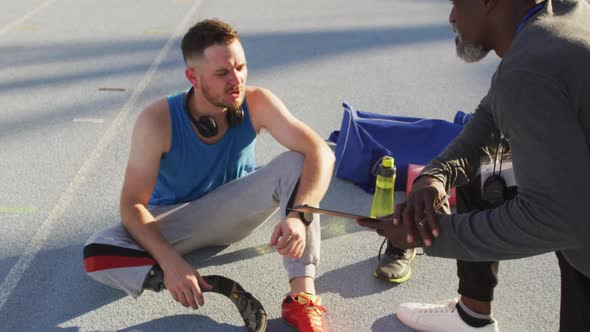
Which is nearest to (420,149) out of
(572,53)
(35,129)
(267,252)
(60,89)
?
(267,252)

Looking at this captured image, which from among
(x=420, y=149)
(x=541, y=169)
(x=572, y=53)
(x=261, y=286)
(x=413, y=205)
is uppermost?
(x=572, y=53)

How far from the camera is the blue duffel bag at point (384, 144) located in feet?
11.3

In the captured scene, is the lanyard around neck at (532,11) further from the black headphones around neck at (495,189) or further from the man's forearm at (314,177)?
the man's forearm at (314,177)

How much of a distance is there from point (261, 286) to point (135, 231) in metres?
0.60

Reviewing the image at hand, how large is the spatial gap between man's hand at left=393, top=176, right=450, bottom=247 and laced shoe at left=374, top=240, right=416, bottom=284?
794 mm

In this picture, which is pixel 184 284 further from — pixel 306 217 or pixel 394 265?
pixel 394 265

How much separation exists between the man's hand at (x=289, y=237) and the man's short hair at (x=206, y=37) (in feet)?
2.64

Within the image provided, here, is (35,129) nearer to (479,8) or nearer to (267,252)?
(267,252)

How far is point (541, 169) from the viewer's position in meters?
1.49

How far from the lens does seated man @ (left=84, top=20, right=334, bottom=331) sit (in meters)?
2.43

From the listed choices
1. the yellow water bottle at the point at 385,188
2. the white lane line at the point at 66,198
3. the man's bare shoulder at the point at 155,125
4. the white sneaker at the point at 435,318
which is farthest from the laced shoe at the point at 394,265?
the white lane line at the point at 66,198

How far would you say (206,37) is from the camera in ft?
8.60

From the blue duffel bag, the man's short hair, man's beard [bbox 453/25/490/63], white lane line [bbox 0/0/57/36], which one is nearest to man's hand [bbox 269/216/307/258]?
the man's short hair

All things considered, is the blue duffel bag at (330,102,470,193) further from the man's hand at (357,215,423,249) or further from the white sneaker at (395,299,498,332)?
the man's hand at (357,215,423,249)
